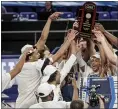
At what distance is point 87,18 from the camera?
19.8 ft

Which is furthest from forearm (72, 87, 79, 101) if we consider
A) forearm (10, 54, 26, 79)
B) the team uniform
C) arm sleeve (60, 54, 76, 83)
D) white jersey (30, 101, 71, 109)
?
white jersey (30, 101, 71, 109)

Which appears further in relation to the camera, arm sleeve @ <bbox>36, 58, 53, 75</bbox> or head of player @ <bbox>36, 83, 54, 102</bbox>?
arm sleeve @ <bbox>36, 58, 53, 75</bbox>

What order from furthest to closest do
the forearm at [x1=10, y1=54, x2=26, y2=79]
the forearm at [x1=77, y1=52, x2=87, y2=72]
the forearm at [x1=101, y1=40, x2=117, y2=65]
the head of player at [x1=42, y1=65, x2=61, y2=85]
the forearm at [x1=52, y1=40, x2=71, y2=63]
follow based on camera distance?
the forearm at [x1=77, y1=52, x2=87, y2=72]
the forearm at [x1=52, y1=40, x2=71, y2=63]
the forearm at [x1=101, y1=40, x2=117, y2=65]
the head of player at [x1=42, y1=65, x2=61, y2=85]
the forearm at [x1=10, y1=54, x2=26, y2=79]

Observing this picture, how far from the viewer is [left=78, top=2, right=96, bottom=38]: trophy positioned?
6043 mm

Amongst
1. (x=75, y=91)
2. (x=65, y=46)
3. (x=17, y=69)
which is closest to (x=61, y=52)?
(x=65, y=46)

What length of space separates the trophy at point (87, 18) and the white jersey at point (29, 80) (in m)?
0.63

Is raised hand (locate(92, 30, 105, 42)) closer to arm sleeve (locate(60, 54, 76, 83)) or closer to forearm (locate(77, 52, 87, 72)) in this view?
arm sleeve (locate(60, 54, 76, 83))

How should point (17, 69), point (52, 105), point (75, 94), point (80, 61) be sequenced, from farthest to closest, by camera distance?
point (80, 61), point (75, 94), point (17, 69), point (52, 105)

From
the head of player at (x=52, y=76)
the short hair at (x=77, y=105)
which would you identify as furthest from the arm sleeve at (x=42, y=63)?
the short hair at (x=77, y=105)

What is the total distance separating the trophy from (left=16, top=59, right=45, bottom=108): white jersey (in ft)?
2.08

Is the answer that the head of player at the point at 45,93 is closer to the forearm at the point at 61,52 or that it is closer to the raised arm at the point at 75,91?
the raised arm at the point at 75,91

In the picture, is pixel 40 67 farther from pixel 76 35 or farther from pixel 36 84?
pixel 76 35

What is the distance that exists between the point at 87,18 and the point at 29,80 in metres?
0.98

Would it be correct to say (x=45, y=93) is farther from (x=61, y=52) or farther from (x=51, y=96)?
(x=61, y=52)
